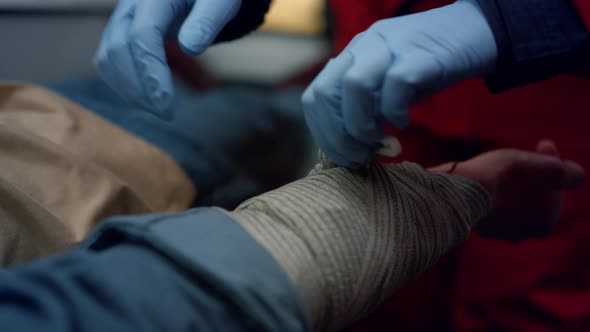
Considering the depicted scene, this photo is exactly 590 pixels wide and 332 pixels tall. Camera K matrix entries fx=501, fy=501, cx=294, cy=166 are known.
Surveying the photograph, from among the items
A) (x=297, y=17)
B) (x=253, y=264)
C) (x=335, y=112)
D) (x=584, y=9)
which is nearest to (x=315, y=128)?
(x=335, y=112)

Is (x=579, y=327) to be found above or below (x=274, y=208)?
below

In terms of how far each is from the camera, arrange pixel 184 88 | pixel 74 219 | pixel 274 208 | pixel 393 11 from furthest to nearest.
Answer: pixel 184 88, pixel 393 11, pixel 74 219, pixel 274 208

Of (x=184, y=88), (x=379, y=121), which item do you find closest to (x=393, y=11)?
(x=379, y=121)

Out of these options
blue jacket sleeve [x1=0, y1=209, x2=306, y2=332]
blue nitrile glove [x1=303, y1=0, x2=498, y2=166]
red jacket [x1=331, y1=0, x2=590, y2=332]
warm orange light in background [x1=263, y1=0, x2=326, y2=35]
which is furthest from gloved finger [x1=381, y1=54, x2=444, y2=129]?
warm orange light in background [x1=263, y1=0, x2=326, y2=35]

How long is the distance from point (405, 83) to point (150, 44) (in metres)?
0.28

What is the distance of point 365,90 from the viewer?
14.7 inches

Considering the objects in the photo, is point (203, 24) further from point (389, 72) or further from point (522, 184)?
point (522, 184)

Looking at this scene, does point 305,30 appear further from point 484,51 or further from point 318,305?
point 318,305

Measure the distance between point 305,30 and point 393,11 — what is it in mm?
721

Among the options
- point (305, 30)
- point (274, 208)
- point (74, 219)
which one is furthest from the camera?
point (305, 30)

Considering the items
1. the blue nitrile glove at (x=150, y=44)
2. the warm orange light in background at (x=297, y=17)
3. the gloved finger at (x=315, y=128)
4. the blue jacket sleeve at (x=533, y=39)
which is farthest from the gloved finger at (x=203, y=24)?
the warm orange light in background at (x=297, y=17)

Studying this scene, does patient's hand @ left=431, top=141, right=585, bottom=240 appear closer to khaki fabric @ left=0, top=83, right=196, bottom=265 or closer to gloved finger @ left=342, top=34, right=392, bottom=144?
gloved finger @ left=342, top=34, right=392, bottom=144

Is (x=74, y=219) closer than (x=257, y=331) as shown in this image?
No

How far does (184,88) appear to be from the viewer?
3.93 feet
